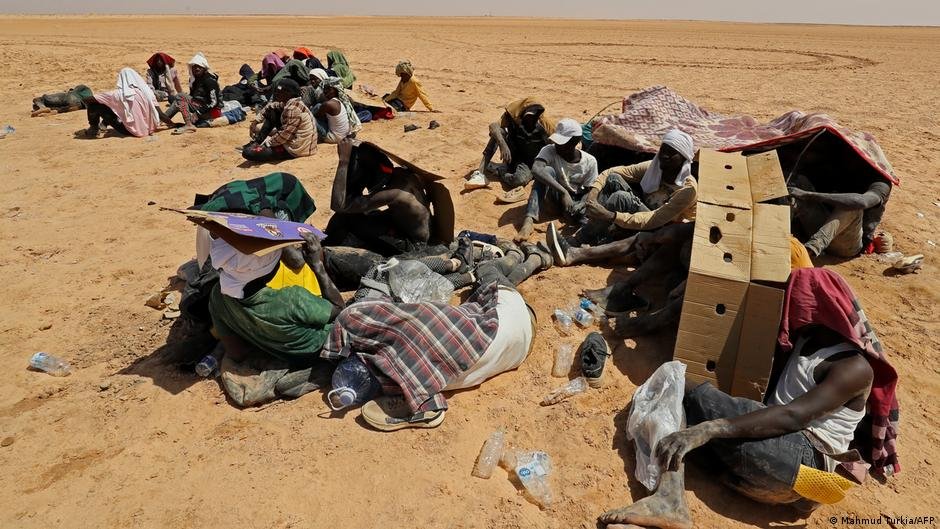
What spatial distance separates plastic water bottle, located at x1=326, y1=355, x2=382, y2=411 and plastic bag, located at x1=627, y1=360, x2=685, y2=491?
1.51 metres

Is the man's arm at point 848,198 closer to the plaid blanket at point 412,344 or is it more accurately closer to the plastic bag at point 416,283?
the plastic bag at point 416,283

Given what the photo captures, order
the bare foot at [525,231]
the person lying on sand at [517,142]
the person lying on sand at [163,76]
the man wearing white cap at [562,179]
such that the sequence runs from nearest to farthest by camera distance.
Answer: the bare foot at [525,231] → the man wearing white cap at [562,179] → the person lying on sand at [517,142] → the person lying on sand at [163,76]

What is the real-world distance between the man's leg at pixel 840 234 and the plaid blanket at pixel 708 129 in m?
0.46

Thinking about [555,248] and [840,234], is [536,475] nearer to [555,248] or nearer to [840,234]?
[555,248]

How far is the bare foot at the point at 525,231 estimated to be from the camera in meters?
5.37

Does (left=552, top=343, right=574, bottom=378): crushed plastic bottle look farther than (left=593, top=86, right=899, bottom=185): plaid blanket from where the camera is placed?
No

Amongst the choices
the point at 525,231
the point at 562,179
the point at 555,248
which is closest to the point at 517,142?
the point at 562,179

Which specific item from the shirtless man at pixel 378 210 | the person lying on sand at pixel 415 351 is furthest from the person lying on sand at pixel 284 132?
the person lying on sand at pixel 415 351

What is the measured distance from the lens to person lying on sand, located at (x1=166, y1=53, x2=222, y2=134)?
949 cm

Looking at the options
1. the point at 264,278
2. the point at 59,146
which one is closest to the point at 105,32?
the point at 59,146

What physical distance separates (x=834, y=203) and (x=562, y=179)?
2387mm

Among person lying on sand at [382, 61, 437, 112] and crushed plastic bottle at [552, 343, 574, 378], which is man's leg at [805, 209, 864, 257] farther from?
person lying on sand at [382, 61, 437, 112]

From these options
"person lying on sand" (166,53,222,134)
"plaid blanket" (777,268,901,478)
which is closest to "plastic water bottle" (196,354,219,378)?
"plaid blanket" (777,268,901,478)

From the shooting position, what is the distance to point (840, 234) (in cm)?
470
